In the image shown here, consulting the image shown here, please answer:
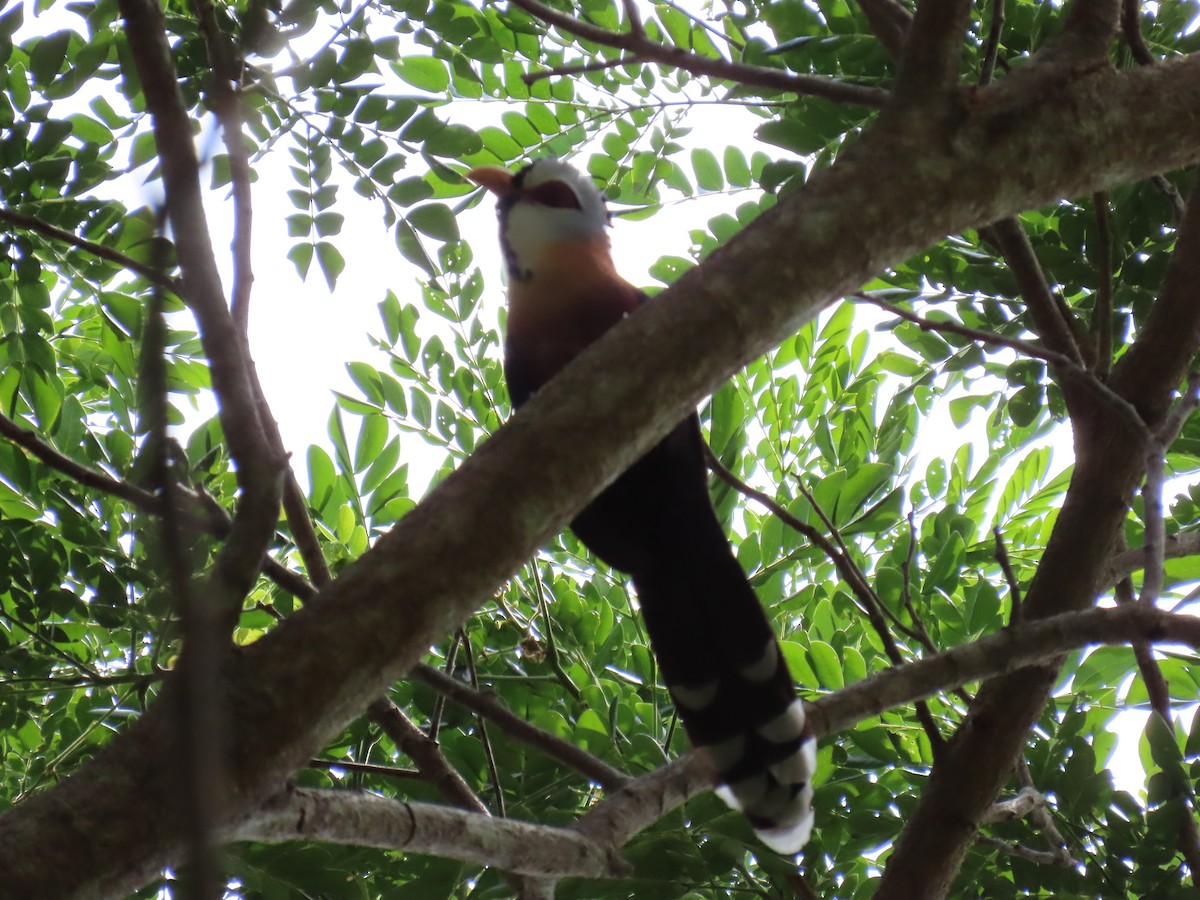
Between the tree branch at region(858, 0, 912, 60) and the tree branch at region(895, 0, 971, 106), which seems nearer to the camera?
the tree branch at region(895, 0, 971, 106)

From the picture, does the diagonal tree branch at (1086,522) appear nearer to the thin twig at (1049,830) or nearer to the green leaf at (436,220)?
the thin twig at (1049,830)

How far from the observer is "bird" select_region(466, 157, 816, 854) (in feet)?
5.51

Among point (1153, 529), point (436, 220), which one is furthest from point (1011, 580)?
point (436, 220)

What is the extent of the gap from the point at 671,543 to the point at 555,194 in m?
0.91

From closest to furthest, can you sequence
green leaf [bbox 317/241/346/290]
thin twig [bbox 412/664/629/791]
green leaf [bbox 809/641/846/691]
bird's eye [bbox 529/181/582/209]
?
thin twig [bbox 412/664/629/791] < green leaf [bbox 317/241/346/290] < green leaf [bbox 809/641/846/691] < bird's eye [bbox 529/181/582/209]

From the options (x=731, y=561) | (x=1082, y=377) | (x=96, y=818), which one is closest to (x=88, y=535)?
(x=731, y=561)

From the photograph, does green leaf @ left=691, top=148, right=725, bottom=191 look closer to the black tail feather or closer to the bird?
the bird

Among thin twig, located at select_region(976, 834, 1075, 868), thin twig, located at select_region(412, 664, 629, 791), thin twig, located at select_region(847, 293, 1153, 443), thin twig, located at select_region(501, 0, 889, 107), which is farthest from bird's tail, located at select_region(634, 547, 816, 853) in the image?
thin twig, located at select_region(501, 0, 889, 107)

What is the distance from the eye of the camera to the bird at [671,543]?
5.51 feet

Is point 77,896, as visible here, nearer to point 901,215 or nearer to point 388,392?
point 901,215

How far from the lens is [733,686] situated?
1.78 metres

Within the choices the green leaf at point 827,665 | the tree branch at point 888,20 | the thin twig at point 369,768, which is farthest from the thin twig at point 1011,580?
the thin twig at point 369,768

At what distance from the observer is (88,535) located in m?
1.94

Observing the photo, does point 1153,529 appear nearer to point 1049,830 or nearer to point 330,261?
point 1049,830
